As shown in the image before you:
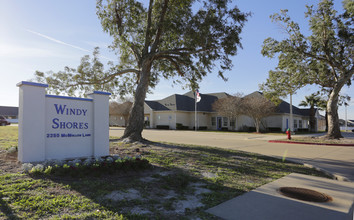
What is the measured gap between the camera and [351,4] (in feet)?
56.0

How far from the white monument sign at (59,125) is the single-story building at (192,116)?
30.9 metres

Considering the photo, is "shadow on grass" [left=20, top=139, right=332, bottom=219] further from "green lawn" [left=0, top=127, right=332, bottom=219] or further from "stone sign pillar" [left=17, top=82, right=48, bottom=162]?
"stone sign pillar" [left=17, top=82, right=48, bottom=162]

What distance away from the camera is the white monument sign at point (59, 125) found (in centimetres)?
630

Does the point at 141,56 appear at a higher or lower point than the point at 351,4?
lower

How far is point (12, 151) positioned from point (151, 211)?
644 centimetres

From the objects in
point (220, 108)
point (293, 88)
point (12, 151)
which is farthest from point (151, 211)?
point (220, 108)

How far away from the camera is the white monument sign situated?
630cm

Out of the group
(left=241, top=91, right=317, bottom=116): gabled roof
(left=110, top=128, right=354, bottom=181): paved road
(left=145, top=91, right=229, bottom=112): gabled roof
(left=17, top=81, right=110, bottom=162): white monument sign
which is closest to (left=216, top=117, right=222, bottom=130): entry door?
(left=145, top=91, right=229, bottom=112): gabled roof

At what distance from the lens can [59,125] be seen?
706 centimetres

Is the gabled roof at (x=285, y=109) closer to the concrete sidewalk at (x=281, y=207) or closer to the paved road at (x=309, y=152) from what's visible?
the paved road at (x=309, y=152)

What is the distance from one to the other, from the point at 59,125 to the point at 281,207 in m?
6.18

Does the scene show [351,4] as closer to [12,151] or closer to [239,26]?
[239,26]

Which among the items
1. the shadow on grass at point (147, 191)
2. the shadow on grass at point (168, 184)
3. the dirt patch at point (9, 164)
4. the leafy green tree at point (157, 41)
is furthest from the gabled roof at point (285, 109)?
the dirt patch at point (9, 164)

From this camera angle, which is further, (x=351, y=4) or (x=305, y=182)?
(x=351, y=4)
